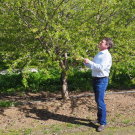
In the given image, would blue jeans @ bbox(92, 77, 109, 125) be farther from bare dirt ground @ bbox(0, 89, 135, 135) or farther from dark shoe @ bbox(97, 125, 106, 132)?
bare dirt ground @ bbox(0, 89, 135, 135)

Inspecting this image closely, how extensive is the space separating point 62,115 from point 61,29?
6.72 feet

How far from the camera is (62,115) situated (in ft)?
15.1

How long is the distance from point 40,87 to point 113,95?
2.51 meters

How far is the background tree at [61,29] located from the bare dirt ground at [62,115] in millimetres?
1136

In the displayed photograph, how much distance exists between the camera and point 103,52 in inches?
139

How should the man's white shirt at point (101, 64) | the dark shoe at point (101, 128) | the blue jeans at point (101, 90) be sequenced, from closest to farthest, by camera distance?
the man's white shirt at point (101, 64), the blue jeans at point (101, 90), the dark shoe at point (101, 128)

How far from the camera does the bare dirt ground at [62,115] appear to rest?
402cm

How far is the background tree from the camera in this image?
384 cm

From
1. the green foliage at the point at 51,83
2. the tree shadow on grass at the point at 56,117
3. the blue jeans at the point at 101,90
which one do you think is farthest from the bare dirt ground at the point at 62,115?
the green foliage at the point at 51,83

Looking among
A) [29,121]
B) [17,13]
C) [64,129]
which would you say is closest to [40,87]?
[29,121]

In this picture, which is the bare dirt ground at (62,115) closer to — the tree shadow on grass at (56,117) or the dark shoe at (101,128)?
the tree shadow on grass at (56,117)

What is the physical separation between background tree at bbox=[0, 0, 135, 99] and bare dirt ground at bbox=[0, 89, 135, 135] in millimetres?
1136

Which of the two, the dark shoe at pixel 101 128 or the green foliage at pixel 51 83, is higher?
the green foliage at pixel 51 83

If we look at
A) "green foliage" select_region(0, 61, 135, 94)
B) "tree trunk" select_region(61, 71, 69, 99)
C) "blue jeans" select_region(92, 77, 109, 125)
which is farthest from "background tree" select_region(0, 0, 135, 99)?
"green foliage" select_region(0, 61, 135, 94)
